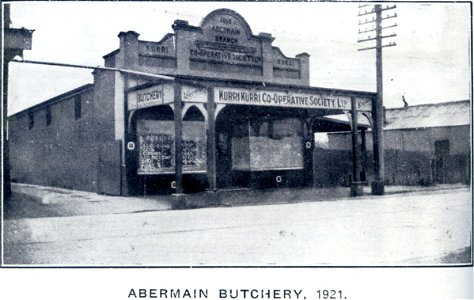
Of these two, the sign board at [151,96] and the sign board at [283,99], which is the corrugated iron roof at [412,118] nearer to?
the sign board at [283,99]

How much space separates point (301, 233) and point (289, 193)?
23.0 feet

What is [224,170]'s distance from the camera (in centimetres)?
1683

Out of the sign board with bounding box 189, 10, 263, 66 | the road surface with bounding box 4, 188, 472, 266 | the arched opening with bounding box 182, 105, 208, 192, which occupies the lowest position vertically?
the road surface with bounding box 4, 188, 472, 266

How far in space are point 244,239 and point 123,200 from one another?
17.8 ft

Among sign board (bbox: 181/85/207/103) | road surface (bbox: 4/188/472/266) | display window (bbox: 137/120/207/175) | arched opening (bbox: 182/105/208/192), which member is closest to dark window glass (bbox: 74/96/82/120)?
display window (bbox: 137/120/207/175)

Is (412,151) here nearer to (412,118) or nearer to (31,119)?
(412,118)

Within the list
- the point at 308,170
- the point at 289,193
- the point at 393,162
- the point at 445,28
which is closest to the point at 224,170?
the point at 289,193

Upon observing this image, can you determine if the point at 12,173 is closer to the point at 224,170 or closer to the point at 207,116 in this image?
the point at 207,116

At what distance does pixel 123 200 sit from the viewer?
13102 mm

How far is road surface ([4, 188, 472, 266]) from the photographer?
24.3 feet

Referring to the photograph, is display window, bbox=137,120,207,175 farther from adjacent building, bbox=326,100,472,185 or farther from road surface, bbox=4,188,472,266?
adjacent building, bbox=326,100,472,185

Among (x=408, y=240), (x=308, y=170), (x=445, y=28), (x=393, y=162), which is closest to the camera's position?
(x=408, y=240)

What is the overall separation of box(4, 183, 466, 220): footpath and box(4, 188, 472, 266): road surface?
0.47m

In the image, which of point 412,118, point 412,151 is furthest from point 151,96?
point 412,118
